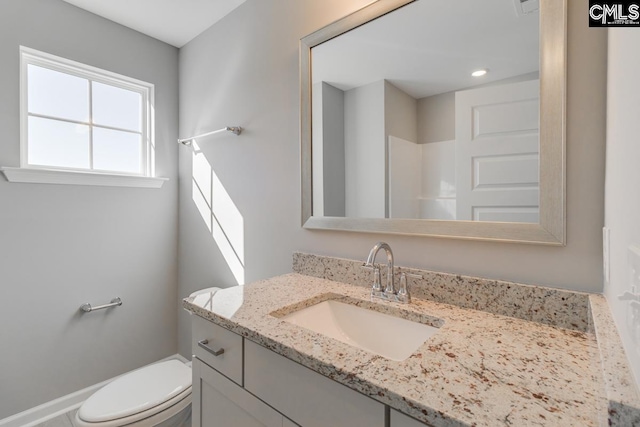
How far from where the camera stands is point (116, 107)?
2.07 m

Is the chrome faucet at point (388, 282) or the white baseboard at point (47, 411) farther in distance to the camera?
the white baseboard at point (47, 411)

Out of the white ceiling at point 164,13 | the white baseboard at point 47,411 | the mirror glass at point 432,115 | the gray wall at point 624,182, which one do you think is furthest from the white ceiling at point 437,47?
the white baseboard at point 47,411

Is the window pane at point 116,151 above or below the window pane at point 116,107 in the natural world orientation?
below

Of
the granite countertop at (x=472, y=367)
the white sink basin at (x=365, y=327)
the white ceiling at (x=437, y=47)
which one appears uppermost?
the white ceiling at (x=437, y=47)

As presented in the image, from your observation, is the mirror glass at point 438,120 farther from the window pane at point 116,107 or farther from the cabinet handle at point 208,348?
the window pane at point 116,107

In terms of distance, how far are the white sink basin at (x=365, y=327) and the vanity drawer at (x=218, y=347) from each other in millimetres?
181

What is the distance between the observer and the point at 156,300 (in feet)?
7.27

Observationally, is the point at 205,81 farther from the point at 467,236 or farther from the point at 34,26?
the point at 467,236

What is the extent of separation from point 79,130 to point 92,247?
74 centimetres

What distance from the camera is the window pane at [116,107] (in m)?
1.99

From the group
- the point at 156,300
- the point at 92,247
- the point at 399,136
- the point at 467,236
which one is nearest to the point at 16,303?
the point at 92,247

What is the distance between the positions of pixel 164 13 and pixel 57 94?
0.81 metres

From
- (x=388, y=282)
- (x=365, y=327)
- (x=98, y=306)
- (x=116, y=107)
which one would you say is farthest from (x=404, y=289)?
(x=116, y=107)

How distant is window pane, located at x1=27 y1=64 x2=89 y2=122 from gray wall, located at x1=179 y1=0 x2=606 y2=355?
0.60 meters
